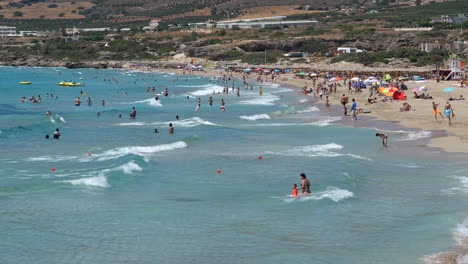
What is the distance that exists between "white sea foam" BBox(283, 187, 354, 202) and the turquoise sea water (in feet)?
0.31

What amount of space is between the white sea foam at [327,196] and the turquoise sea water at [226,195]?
93mm

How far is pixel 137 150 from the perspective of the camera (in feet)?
96.8

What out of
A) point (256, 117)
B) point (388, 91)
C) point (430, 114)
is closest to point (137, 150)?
point (256, 117)

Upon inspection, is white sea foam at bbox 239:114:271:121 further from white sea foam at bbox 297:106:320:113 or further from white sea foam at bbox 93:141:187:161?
white sea foam at bbox 93:141:187:161

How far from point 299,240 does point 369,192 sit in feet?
18.6

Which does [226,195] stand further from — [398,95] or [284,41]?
[284,41]

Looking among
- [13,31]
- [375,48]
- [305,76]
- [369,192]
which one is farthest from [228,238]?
[13,31]

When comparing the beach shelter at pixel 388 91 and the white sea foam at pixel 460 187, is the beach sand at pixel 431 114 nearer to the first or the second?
the beach shelter at pixel 388 91

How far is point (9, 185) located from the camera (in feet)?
70.8

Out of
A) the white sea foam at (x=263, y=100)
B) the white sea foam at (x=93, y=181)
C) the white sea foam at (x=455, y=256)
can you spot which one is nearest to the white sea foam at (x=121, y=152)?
the white sea foam at (x=93, y=181)

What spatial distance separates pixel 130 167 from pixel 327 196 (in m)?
8.51

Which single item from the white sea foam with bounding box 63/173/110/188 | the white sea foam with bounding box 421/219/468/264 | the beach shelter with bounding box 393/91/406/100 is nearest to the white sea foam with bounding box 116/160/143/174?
the white sea foam with bounding box 63/173/110/188

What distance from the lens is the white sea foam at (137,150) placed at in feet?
91.0

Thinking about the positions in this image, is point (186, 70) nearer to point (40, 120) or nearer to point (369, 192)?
point (40, 120)
